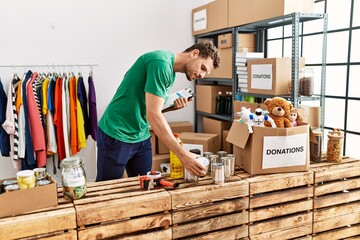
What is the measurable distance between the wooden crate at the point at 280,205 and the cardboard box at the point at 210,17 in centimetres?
209

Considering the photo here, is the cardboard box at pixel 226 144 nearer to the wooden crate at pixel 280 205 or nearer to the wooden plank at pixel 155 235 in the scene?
the wooden crate at pixel 280 205

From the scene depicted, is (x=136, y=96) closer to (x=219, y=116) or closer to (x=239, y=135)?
(x=239, y=135)

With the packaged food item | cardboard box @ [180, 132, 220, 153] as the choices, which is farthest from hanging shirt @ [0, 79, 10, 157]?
the packaged food item

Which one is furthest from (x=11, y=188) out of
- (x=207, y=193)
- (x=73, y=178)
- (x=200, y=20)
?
(x=200, y=20)

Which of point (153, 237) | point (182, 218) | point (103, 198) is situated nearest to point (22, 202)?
point (103, 198)

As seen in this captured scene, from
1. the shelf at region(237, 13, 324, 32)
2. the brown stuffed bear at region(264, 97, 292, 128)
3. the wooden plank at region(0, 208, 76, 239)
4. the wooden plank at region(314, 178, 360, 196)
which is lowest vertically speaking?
the wooden plank at region(314, 178, 360, 196)

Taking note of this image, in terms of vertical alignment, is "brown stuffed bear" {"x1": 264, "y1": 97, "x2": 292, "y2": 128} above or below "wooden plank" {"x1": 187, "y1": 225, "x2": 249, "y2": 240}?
above

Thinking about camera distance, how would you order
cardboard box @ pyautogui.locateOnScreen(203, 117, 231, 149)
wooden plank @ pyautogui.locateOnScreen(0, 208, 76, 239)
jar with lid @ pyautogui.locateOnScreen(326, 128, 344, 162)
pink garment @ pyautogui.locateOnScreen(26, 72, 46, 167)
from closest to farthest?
wooden plank @ pyautogui.locateOnScreen(0, 208, 76, 239) → jar with lid @ pyautogui.locateOnScreen(326, 128, 344, 162) → pink garment @ pyautogui.locateOnScreen(26, 72, 46, 167) → cardboard box @ pyautogui.locateOnScreen(203, 117, 231, 149)

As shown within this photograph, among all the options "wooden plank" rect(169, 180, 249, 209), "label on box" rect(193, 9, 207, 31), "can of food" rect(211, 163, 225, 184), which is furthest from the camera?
"label on box" rect(193, 9, 207, 31)

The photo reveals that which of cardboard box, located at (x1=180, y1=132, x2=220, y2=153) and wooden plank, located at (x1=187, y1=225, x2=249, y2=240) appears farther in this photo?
cardboard box, located at (x1=180, y1=132, x2=220, y2=153)

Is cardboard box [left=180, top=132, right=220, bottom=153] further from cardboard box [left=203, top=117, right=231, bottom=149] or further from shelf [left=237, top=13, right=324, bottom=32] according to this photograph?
shelf [left=237, top=13, right=324, bottom=32]

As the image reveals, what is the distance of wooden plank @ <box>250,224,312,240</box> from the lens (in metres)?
1.70

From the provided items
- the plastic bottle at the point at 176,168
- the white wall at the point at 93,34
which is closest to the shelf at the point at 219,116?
the white wall at the point at 93,34

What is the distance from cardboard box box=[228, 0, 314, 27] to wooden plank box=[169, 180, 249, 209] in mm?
1642
